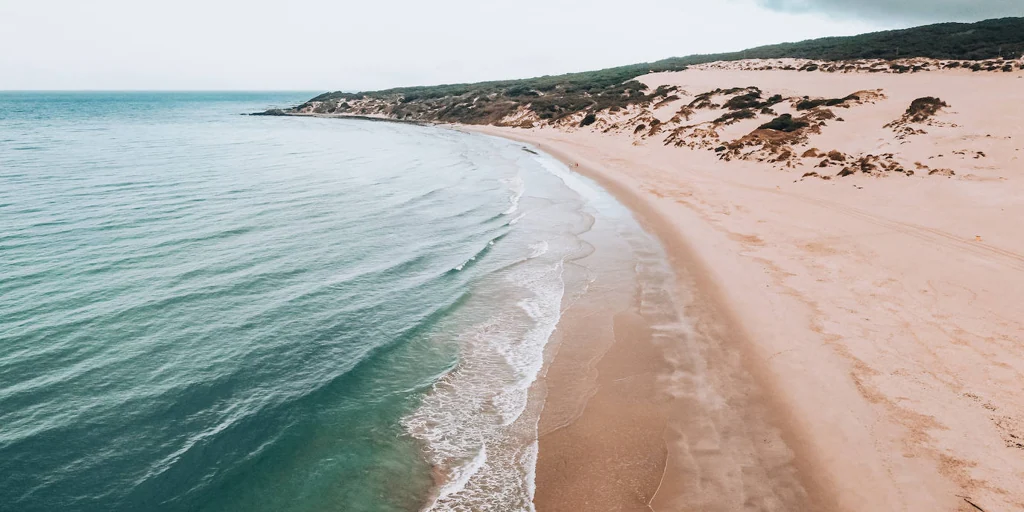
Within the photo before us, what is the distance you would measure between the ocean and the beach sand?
1.52 metres

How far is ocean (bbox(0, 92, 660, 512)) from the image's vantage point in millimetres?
8227

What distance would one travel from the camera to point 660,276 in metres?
16.9

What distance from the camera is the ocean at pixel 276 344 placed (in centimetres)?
823

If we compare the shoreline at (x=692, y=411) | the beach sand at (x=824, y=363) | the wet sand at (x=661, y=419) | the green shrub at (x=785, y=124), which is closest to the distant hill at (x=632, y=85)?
the green shrub at (x=785, y=124)

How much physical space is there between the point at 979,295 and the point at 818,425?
7.67 meters

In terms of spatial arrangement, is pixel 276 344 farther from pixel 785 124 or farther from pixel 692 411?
pixel 785 124

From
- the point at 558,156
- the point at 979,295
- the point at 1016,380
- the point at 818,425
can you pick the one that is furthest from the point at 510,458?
the point at 558,156

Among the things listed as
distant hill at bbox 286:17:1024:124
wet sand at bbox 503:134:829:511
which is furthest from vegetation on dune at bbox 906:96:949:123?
distant hill at bbox 286:17:1024:124

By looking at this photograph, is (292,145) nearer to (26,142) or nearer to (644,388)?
(26,142)

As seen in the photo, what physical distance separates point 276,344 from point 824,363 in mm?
12380

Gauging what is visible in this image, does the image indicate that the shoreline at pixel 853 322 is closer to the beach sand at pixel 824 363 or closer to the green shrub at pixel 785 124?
the beach sand at pixel 824 363

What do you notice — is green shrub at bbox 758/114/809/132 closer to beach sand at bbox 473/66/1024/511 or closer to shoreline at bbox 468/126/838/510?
beach sand at bbox 473/66/1024/511

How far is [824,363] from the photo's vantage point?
10852 millimetres

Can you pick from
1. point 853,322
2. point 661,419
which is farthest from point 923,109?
point 661,419
